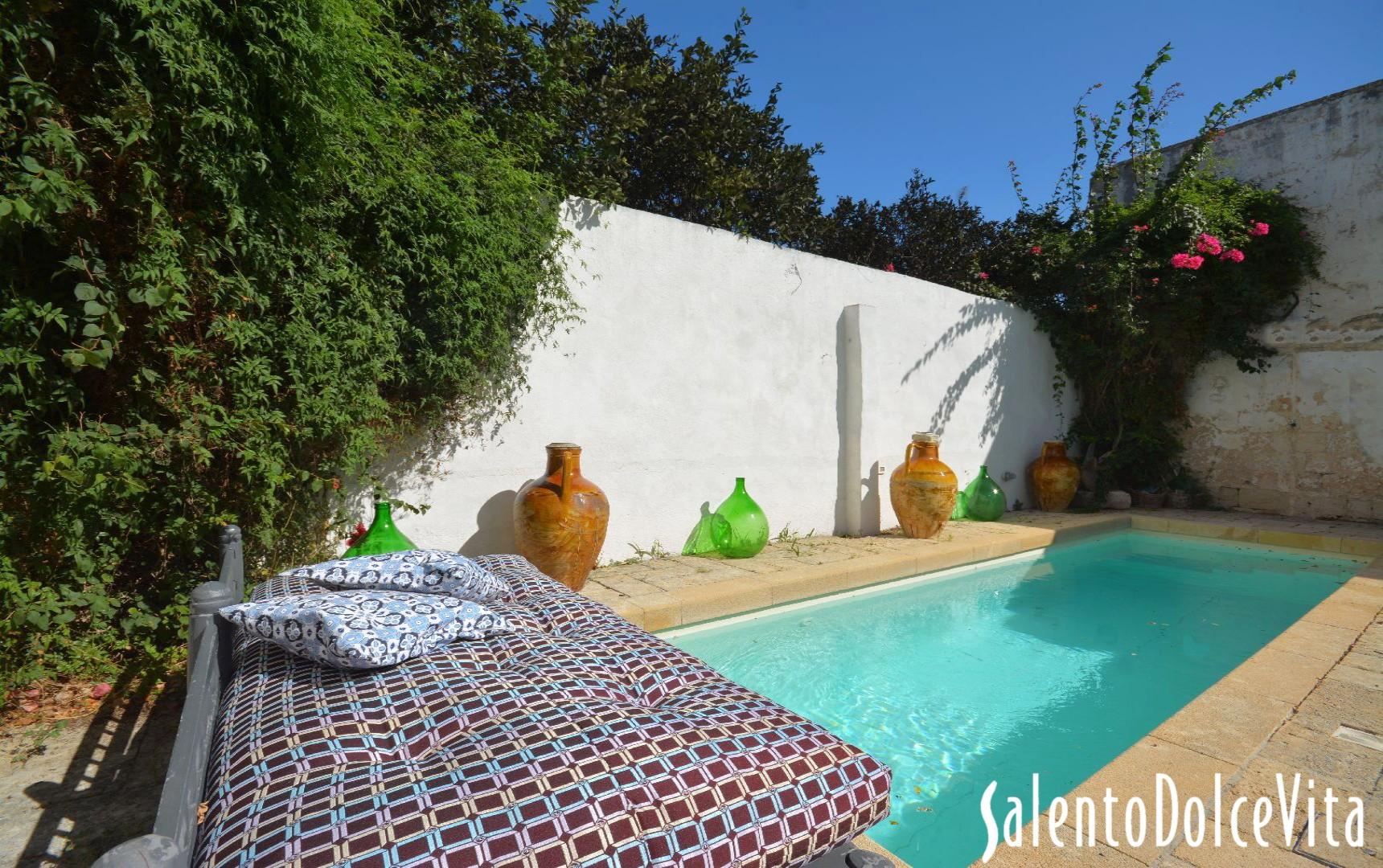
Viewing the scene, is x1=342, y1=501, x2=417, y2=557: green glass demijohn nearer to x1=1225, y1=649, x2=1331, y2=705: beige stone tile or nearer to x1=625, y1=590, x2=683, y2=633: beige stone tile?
x1=625, y1=590, x2=683, y2=633: beige stone tile

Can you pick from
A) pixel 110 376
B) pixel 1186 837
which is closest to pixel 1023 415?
pixel 1186 837

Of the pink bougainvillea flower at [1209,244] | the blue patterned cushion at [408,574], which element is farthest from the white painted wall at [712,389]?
the pink bougainvillea flower at [1209,244]

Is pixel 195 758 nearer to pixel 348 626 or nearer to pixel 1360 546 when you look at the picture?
pixel 348 626

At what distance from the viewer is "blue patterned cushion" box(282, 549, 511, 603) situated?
191 centimetres

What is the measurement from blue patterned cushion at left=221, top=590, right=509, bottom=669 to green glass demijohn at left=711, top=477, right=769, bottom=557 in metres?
2.92

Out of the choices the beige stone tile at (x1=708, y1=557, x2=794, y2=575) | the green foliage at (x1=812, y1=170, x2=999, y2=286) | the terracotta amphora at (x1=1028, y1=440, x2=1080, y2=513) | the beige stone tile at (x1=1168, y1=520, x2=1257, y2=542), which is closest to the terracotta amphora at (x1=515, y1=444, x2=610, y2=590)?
the beige stone tile at (x1=708, y1=557, x2=794, y2=575)

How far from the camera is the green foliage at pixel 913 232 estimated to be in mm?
11086

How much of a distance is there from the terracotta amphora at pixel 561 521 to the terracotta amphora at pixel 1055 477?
530 centimetres

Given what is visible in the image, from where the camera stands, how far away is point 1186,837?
149 cm

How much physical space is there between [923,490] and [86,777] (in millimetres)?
4892

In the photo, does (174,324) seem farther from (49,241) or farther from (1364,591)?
(1364,591)

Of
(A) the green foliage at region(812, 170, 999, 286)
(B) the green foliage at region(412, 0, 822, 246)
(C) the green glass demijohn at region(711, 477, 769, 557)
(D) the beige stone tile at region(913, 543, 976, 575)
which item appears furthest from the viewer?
(A) the green foliage at region(812, 170, 999, 286)

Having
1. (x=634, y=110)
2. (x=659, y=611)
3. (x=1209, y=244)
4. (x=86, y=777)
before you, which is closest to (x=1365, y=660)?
(x=659, y=611)

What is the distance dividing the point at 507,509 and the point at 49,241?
2331mm
